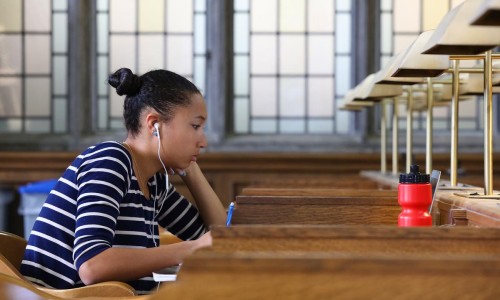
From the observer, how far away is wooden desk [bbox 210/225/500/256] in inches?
64.6

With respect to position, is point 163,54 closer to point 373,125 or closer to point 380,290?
point 373,125

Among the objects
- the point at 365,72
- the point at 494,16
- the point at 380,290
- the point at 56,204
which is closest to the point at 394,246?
the point at 380,290

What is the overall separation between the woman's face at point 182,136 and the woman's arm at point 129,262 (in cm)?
46

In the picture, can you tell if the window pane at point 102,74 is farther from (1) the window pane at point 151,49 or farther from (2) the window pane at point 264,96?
(2) the window pane at point 264,96

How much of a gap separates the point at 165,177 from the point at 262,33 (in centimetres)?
515

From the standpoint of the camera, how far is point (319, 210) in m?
2.95

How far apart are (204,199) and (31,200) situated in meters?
4.38

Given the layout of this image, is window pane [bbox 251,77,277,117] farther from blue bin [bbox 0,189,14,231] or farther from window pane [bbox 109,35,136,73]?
blue bin [bbox 0,189,14,231]

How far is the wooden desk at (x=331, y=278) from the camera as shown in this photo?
1.46 m

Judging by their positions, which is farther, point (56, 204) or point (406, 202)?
point (56, 204)

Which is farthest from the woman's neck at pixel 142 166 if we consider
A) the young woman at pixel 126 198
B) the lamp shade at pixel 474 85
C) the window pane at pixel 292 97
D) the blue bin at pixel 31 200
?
the window pane at pixel 292 97

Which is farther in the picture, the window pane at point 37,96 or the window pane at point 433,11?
the window pane at point 37,96

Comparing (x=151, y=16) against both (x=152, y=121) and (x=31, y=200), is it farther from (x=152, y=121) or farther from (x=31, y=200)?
(x=152, y=121)

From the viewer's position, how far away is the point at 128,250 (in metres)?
2.37
